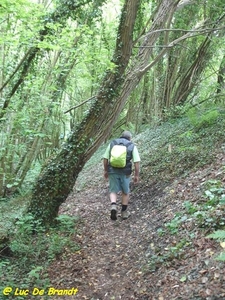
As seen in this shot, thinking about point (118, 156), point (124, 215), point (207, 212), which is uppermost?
point (118, 156)

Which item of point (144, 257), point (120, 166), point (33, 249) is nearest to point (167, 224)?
point (144, 257)

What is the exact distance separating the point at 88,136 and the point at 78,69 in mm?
8937

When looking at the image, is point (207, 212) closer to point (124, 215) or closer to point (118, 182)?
point (124, 215)

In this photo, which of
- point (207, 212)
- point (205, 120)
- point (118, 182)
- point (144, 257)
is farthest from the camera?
point (205, 120)

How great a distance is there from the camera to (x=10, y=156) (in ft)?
41.5

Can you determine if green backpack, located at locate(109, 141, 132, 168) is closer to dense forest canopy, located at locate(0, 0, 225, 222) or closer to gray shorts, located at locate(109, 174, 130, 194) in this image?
gray shorts, located at locate(109, 174, 130, 194)

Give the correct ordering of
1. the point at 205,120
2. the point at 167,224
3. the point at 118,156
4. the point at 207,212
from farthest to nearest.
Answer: the point at 205,120, the point at 118,156, the point at 167,224, the point at 207,212

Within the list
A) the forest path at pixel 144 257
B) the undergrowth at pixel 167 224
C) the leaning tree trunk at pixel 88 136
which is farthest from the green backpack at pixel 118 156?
the undergrowth at pixel 167 224

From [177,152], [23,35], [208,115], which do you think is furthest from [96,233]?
[208,115]

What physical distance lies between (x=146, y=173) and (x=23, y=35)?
478 cm

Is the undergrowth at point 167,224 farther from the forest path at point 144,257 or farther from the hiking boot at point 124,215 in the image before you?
the hiking boot at point 124,215

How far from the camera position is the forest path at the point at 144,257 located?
380cm

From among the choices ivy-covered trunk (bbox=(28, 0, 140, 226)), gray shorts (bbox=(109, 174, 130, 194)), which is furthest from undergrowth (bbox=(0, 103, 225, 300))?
gray shorts (bbox=(109, 174, 130, 194))

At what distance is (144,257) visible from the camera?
199 inches
